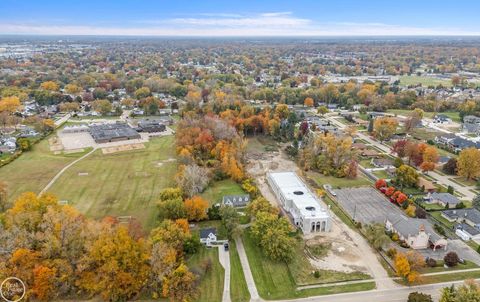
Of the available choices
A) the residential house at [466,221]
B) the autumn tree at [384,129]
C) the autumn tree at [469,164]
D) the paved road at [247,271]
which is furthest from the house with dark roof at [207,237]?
the autumn tree at [384,129]

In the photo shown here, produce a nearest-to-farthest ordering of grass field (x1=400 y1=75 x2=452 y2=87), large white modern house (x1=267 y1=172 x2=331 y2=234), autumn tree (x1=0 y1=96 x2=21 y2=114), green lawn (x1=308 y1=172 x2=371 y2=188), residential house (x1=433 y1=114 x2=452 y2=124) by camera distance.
Answer: large white modern house (x1=267 y1=172 x2=331 y2=234), green lawn (x1=308 y1=172 x2=371 y2=188), autumn tree (x1=0 y1=96 x2=21 y2=114), residential house (x1=433 y1=114 x2=452 y2=124), grass field (x1=400 y1=75 x2=452 y2=87)

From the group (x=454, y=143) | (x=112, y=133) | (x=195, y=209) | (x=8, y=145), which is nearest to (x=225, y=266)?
(x=195, y=209)

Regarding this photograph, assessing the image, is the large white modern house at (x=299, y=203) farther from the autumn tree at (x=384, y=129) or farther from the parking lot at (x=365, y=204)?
the autumn tree at (x=384, y=129)

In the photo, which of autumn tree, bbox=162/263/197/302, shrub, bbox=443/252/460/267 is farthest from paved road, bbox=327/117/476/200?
autumn tree, bbox=162/263/197/302

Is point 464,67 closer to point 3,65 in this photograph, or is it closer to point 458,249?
point 458,249

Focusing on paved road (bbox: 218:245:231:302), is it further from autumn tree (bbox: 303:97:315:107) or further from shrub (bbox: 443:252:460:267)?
autumn tree (bbox: 303:97:315:107)

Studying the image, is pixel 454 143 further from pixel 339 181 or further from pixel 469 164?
pixel 339 181
